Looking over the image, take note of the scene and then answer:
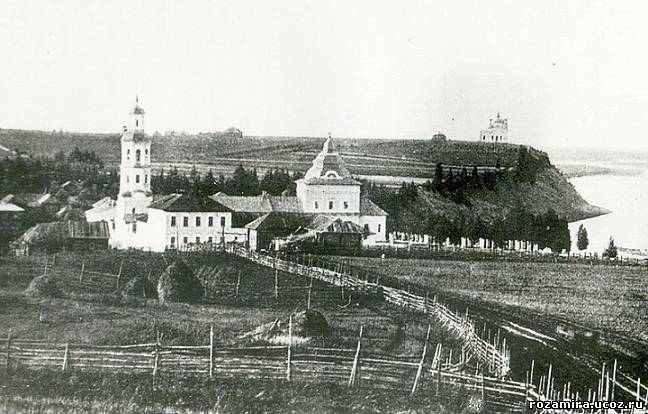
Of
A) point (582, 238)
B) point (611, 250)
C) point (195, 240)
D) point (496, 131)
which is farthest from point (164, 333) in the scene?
point (611, 250)

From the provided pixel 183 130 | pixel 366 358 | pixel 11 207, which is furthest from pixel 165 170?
pixel 366 358

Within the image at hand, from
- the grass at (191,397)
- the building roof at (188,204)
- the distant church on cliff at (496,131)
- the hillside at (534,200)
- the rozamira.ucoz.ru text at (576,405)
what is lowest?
the rozamira.ucoz.ru text at (576,405)

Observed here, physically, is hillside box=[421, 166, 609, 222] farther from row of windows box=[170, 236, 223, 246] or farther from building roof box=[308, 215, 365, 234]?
row of windows box=[170, 236, 223, 246]

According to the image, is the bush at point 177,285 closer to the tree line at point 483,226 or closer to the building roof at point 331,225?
the building roof at point 331,225

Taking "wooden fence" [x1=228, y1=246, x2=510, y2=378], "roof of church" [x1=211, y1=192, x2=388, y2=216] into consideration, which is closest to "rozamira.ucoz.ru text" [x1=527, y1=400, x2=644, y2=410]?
"wooden fence" [x1=228, y1=246, x2=510, y2=378]

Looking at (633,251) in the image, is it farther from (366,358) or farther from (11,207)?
(11,207)

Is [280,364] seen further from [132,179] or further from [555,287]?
[555,287]

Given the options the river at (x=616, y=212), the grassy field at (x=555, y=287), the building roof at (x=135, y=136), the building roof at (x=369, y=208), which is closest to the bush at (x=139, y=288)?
the building roof at (x=135, y=136)
